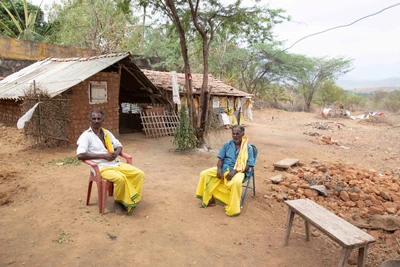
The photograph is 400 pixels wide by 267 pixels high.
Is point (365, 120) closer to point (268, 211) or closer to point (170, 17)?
point (170, 17)

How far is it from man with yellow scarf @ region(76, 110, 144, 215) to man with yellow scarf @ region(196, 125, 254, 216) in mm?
994

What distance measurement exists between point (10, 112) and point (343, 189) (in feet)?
37.1

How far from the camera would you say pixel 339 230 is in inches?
99.6

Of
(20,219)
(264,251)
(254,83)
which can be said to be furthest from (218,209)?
(254,83)

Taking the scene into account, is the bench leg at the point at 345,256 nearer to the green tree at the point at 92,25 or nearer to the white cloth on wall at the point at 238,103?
the white cloth on wall at the point at 238,103

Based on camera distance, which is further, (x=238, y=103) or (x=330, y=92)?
(x=330, y=92)

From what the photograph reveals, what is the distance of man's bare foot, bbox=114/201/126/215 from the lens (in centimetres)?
380

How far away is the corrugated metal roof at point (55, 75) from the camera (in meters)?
7.90

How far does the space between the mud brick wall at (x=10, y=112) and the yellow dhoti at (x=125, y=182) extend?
27.0 feet

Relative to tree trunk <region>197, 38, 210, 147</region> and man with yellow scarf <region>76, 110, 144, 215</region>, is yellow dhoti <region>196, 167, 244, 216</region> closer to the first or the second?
man with yellow scarf <region>76, 110, 144, 215</region>

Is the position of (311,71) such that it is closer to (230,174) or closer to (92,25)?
(92,25)

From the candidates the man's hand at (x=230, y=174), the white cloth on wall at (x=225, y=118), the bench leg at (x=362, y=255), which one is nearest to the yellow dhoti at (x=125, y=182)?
the man's hand at (x=230, y=174)

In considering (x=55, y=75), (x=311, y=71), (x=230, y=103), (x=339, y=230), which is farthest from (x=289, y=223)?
(x=311, y=71)

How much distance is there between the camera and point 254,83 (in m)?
25.8
